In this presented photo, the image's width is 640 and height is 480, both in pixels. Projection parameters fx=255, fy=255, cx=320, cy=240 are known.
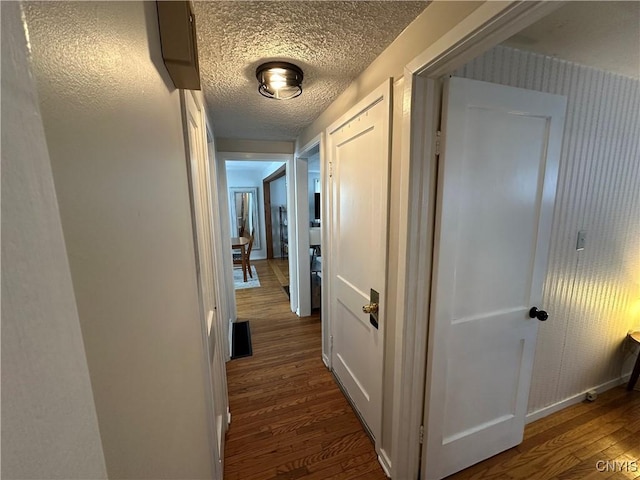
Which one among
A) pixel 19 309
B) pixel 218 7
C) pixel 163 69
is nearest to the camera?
pixel 19 309

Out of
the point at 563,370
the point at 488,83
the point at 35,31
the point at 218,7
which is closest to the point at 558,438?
the point at 563,370

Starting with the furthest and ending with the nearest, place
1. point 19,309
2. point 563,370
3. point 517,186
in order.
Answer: point 563,370
point 517,186
point 19,309

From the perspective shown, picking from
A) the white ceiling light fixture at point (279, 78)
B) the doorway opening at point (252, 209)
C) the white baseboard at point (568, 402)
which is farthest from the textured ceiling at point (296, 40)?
the doorway opening at point (252, 209)

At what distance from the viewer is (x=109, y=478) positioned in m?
0.36

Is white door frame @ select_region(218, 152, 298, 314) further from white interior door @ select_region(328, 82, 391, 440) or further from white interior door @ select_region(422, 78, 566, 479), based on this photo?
white interior door @ select_region(422, 78, 566, 479)

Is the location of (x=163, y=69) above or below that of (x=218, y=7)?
below

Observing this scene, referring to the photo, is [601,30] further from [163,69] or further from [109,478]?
[109,478]

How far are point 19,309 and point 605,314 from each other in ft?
9.35

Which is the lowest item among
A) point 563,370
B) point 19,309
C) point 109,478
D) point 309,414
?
point 309,414

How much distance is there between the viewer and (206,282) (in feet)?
4.81

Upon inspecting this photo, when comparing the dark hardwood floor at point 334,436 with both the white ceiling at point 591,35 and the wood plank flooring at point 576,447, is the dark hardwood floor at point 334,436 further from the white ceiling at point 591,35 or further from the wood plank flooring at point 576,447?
the white ceiling at point 591,35

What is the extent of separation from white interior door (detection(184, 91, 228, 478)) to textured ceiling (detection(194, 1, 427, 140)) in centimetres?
25

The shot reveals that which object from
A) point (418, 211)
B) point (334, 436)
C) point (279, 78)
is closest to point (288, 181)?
point (279, 78)

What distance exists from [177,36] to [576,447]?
9.32ft
